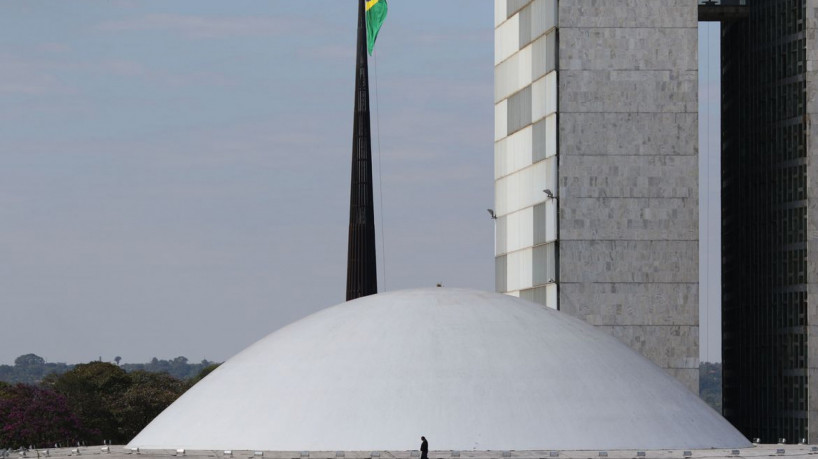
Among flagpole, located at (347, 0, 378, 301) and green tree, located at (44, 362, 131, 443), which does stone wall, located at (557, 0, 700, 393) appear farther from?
green tree, located at (44, 362, 131, 443)

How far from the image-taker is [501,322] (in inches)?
2933

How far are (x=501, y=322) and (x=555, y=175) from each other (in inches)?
1769

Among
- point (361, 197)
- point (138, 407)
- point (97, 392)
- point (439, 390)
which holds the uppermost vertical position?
point (361, 197)

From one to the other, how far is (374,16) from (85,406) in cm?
4670

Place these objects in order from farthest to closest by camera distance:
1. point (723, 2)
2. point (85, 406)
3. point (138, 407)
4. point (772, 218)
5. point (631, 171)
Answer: point (85, 406)
point (138, 407)
point (723, 2)
point (772, 218)
point (631, 171)

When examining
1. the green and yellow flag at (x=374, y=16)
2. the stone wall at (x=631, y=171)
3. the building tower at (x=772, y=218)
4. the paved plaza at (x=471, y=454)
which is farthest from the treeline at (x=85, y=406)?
the paved plaza at (x=471, y=454)

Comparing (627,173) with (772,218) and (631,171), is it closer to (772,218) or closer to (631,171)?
(631,171)

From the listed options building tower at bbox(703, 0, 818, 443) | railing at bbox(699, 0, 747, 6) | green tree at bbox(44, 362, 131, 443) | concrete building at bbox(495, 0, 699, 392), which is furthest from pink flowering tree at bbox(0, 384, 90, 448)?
railing at bbox(699, 0, 747, 6)

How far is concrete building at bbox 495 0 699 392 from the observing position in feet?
380

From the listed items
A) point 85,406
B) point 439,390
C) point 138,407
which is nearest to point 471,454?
point 439,390

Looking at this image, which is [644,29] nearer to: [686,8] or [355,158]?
[686,8]

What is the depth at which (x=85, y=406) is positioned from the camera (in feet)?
464

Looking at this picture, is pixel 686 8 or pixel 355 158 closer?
pixel 686 8

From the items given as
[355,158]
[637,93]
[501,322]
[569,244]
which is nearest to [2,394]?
[355,158]
